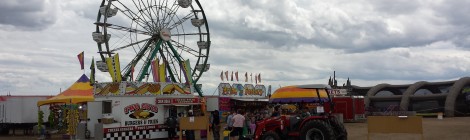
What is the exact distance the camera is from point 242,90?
3167cm

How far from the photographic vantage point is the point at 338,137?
13.2 metres

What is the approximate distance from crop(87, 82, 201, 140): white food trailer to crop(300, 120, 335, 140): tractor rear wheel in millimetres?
6099

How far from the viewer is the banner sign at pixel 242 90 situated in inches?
1179

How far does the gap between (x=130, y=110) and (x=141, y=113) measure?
46cm

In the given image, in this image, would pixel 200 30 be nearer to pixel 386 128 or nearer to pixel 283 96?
pixel 283 96

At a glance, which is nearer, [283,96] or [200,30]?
[200,30]

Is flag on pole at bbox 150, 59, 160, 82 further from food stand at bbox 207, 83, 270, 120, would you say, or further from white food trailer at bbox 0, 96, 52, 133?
white food trailer at bbox 0, 96, 52, 133

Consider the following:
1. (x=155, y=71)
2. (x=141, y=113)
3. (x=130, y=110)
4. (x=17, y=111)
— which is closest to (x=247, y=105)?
(x=155, y=71)

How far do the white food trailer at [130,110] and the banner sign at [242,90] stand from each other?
11878mm

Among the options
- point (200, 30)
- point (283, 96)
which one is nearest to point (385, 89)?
point (283, 96)

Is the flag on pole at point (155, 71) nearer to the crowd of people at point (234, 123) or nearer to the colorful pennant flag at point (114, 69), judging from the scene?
the colorful pennant flag at point (114, 69)

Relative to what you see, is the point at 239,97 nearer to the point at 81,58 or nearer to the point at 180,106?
the point at 81,58

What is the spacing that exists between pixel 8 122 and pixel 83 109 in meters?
10.8

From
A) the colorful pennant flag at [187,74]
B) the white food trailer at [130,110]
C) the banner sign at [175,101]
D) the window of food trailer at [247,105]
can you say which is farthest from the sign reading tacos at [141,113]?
the window of food trailer at [247,105]
